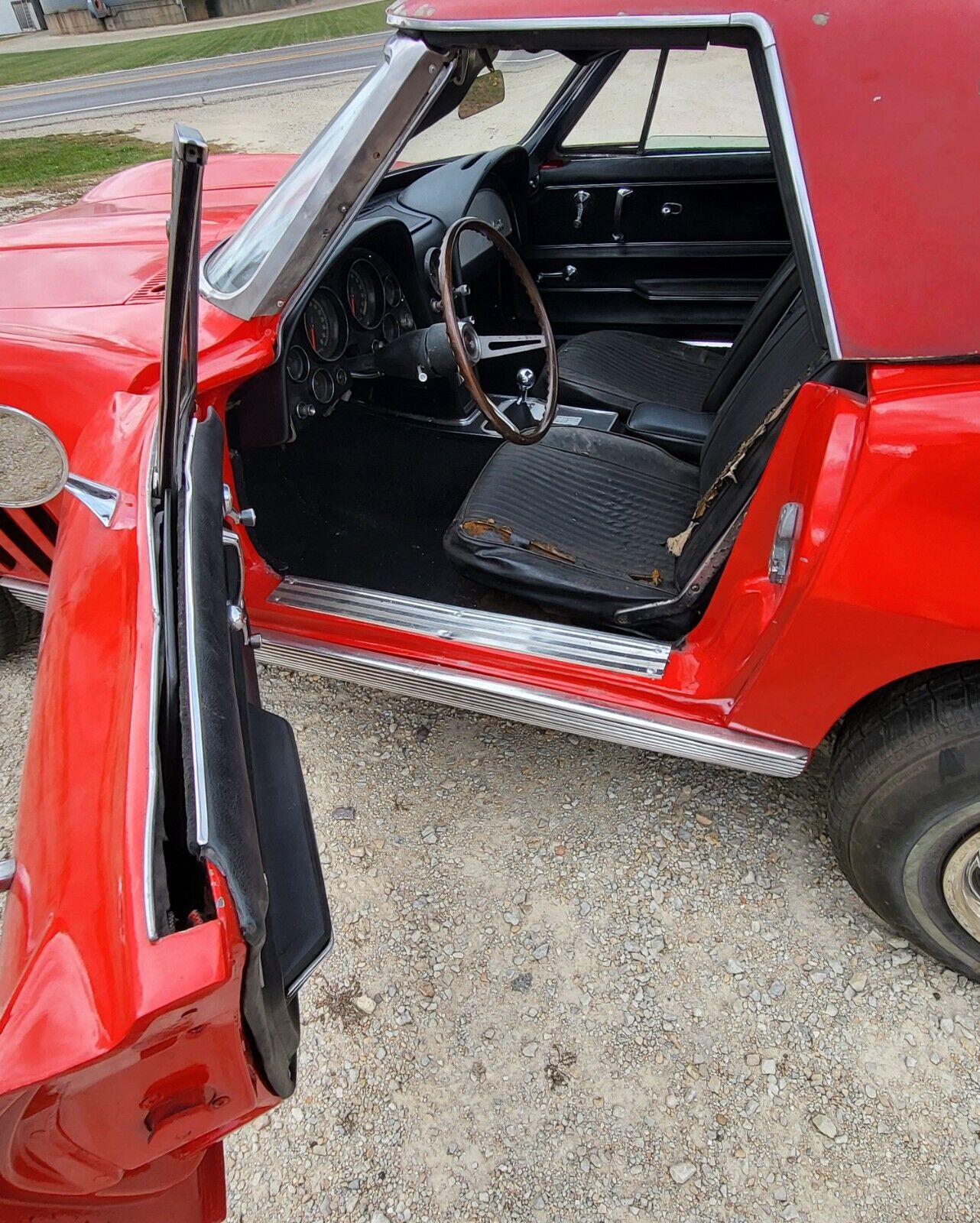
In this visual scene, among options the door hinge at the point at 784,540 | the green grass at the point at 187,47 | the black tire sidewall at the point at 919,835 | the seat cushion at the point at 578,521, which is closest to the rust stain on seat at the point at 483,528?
the seat cushion at the point at 578,521

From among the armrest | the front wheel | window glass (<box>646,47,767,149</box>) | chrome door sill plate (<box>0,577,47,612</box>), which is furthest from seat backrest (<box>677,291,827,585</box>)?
chrome door sill plate (<box>0,577,47,612</box>)

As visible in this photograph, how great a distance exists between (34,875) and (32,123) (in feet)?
54.8

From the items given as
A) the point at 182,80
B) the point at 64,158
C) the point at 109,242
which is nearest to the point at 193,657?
the point at 109,242

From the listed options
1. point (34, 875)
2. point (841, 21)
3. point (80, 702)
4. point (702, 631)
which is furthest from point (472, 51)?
point (34, 875)

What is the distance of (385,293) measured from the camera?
8.87 feet

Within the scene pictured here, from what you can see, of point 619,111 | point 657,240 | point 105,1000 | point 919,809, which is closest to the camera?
point 105,1000

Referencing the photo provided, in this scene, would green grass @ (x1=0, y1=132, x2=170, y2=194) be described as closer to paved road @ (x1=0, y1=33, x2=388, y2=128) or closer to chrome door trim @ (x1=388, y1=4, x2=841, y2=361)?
paved road @ (x1=0, y1=33, x2=388, y2=128)

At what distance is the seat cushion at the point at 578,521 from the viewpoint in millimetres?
1956

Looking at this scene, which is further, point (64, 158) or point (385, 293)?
point (64, 158)

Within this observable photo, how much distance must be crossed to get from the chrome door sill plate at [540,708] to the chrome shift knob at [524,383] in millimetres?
1333

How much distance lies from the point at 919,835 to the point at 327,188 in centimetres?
169

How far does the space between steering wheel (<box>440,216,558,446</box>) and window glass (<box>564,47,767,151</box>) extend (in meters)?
0.80

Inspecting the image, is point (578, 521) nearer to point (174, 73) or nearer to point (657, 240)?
point (657, 240)

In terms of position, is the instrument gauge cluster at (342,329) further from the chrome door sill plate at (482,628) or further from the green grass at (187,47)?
the green grass at (187,47)
